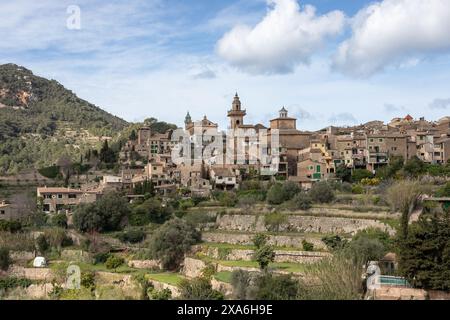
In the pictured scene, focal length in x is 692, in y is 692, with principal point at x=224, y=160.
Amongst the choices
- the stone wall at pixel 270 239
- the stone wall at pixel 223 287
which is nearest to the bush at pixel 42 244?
the stone wall at pixel 270 239

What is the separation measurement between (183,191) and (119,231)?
22.7 ft

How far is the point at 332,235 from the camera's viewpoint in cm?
3081

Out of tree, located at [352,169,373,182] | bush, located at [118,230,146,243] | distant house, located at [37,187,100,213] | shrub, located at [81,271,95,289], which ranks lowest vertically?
shrub, located at [81,271,95,289]

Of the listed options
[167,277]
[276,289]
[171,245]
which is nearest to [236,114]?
[171,245]

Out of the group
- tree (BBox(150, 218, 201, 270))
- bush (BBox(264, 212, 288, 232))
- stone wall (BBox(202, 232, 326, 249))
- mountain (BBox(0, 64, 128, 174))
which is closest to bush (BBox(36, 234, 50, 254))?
tree (BBox(150, 218, 201, 270))

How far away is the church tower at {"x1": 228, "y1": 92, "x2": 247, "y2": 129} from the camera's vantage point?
57.0 meters

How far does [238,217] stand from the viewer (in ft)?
123

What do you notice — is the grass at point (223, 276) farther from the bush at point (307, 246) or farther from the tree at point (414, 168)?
the tree at point (414, 168)

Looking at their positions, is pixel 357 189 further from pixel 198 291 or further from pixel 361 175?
pixel 198 291

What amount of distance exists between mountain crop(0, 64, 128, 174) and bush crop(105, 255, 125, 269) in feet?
102

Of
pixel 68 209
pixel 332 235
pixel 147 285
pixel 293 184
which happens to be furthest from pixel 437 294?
pixel 68 209

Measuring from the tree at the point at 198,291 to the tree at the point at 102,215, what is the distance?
1525 cm

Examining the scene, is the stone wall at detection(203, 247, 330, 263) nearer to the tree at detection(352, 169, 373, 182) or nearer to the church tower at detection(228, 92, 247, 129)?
the tree at detection(352, 169, 373, 182)

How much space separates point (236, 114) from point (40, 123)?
1447 inches
